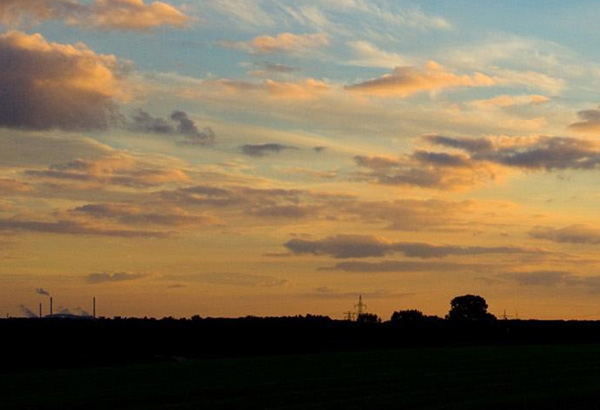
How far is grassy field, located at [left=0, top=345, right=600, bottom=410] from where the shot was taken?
3166 cm

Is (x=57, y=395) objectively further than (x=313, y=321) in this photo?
No

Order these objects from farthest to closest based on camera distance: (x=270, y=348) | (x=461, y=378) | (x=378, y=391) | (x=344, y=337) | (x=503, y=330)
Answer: (x=503, y=330) < (x=344, y=337) < (x=270, y=348) < (x=461, y=378) < (x=378, y=391)

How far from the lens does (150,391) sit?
3712cm

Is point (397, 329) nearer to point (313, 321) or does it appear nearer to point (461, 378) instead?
point (313, 321)

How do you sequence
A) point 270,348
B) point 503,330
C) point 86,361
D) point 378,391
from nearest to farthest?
point 378,391 < point 86,361 < point 270,348 < point 503,330

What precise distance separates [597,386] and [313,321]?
70355mm

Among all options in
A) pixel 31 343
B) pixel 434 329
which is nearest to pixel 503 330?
pixel 434 329

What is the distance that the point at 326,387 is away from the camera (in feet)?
123

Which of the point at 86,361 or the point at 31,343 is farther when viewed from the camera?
the point at 31,343

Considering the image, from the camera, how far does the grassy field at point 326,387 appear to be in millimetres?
31656

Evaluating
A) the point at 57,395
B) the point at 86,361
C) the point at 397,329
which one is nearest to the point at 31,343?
the point at 86,361

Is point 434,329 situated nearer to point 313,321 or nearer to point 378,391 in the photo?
point 313,321

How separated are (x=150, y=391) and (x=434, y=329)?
78.8m

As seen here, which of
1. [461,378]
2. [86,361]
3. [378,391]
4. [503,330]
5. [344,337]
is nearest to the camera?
[378,391]
